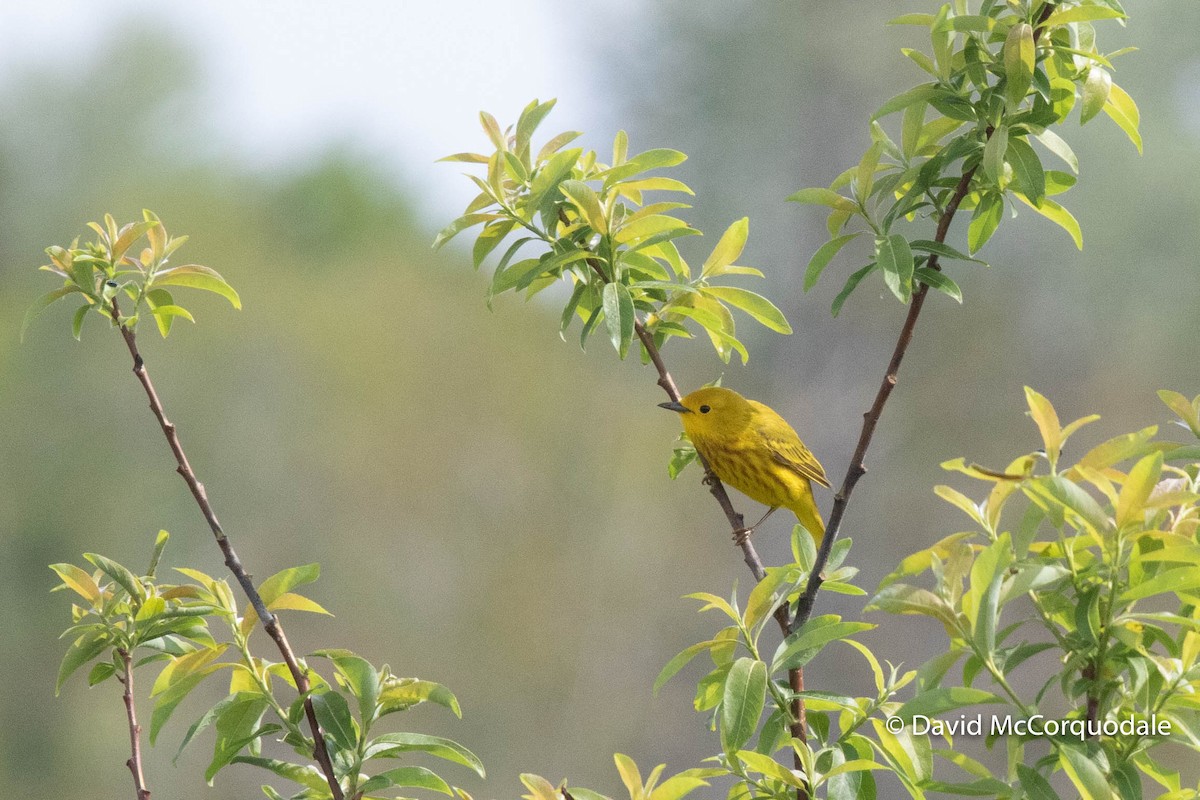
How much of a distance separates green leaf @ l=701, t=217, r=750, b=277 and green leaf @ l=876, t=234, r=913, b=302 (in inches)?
14.4

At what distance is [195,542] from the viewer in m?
17.2

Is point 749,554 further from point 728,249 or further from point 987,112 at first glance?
point 987,112

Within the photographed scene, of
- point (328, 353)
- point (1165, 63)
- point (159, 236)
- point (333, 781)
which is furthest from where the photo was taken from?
point (328, 353)

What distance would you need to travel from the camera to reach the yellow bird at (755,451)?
245cm

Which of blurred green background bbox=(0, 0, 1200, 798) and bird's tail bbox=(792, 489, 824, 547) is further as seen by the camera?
blurred green background bbox=(0, 0, 1200, 798)

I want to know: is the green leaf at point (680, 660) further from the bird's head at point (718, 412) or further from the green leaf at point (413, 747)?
the bird's head at point (718, 412)

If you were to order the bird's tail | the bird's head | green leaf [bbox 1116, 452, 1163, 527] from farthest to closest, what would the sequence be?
the bird's tail < the bird's head < green leaf [bbox 1116, 452, 1163, 527]

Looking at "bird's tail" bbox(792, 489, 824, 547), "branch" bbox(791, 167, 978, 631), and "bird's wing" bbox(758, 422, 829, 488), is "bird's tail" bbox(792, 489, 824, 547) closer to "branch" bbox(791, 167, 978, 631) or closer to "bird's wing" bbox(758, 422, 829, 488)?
"bird's wing" bbox(758, 422, 829, 488)

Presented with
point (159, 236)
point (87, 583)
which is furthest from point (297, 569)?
point (159, 236)

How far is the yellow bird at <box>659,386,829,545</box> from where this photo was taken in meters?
2.45

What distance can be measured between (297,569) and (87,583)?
210mm

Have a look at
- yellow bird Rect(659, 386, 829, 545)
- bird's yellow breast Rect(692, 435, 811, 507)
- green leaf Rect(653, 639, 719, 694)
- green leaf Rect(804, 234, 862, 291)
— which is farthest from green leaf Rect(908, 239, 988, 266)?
bird's yellow breast Rect(692, 435, 811, 507)

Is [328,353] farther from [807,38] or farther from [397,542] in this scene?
[807,38]

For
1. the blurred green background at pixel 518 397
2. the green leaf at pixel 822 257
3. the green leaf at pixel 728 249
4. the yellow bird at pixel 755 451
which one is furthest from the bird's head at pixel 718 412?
the blurred green background at pixel 518 397
